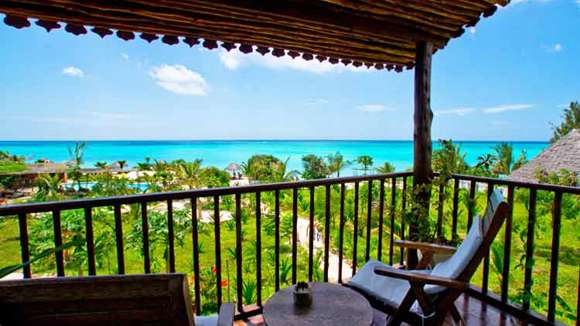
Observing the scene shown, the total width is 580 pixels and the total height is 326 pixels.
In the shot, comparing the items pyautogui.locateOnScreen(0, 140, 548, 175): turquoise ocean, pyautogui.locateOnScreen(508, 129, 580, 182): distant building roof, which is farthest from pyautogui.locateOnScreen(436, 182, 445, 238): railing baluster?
pyautogui.locateOnScreen(0, 140, 548, 175): turquoise ocean

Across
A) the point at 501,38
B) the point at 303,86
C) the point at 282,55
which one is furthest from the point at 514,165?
the point at 303,86

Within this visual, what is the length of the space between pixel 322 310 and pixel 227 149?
3790cm

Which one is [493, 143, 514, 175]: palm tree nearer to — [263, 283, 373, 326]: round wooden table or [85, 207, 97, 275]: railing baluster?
[263, 283, 373, 326]: round wooden table

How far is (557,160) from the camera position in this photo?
1006 centimetres

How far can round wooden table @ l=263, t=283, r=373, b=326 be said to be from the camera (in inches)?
57.7

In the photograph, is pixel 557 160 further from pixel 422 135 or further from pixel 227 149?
pixel 227 149

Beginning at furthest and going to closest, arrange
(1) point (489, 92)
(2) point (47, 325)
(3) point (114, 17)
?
(1) point (489, 92), (3) point (114, 17), (2) point (47, 325)

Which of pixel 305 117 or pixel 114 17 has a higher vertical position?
pixel 305 117

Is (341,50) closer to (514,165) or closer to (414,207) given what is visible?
(414,207)

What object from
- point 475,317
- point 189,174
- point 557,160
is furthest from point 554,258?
point 557,160

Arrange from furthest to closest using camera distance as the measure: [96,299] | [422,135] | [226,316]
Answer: [422,135] → [226,316] → [96,299]

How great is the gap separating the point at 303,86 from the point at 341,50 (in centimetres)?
3154

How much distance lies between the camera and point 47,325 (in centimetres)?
89

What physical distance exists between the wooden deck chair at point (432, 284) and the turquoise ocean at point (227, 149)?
20943 millimetres
